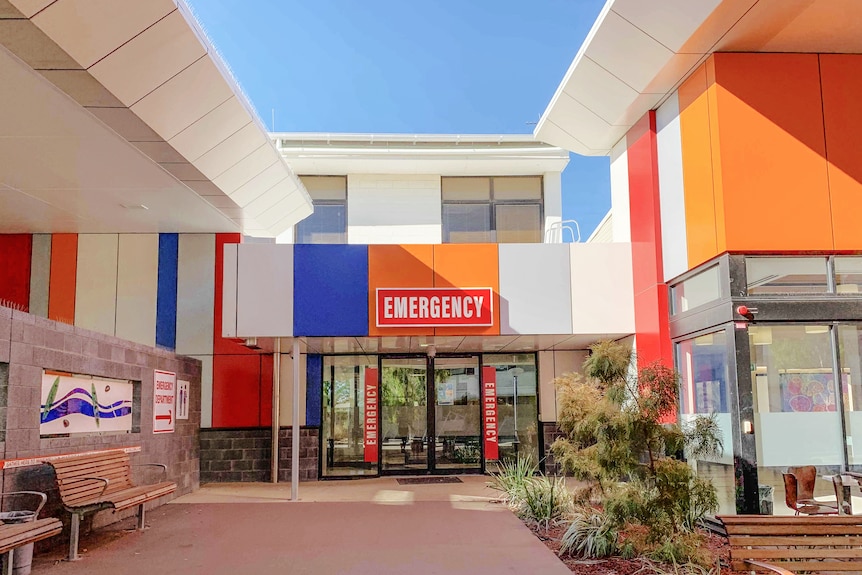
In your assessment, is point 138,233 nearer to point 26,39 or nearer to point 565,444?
point 26,39

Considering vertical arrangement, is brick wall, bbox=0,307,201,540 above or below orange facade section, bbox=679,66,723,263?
below

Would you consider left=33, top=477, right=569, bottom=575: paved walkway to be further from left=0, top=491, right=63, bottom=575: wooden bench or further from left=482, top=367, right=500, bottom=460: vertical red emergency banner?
left=482, top=367, right=500, bottom=460: vertical red emergency banner

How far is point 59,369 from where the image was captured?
26.8 ft

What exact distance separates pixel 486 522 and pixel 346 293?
4.24 m

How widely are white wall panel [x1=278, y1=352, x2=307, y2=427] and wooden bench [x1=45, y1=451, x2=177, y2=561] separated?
4.62m

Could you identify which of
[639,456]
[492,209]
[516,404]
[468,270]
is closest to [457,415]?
[516,404]

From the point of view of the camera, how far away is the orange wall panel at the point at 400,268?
11883 millimetres

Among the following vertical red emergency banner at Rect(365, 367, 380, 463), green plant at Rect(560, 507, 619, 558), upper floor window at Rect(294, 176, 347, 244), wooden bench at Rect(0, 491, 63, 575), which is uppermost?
upper floor window at Rect(294, 176, 347, 244)

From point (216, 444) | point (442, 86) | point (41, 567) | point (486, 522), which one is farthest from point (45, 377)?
point (442, 86)

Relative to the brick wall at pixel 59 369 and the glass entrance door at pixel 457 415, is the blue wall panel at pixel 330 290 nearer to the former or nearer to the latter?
the brick wall at pixel 59 369

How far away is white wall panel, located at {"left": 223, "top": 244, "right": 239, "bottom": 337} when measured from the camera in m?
11.6

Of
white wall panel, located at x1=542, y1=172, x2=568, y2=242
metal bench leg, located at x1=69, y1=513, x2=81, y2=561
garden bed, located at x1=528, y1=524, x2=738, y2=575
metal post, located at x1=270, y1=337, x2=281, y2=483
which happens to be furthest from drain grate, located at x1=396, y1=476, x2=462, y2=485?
metal bench leg, located at x1=69, y1=513, x2=81, y2=561

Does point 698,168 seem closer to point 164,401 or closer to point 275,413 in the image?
point 164,401

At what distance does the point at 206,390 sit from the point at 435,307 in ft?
16.2
